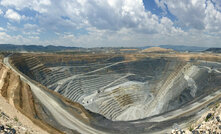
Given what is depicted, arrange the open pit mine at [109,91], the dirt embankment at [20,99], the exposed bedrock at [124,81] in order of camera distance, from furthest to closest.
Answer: the exposed bedrock at [124,81], the open pit mine at [109,91], the dirt embankment at [20,99]

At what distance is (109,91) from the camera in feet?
181

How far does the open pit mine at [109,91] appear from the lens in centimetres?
2462

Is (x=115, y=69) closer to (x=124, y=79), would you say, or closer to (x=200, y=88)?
(x=124, y=79)

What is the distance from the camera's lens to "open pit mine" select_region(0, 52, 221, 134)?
2462 centimetres

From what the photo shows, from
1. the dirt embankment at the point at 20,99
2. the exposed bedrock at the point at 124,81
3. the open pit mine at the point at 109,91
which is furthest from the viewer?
the exposed bedrock at the point at 124,81

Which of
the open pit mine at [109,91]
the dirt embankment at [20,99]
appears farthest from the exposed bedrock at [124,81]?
the dirt embankment at [20,99]

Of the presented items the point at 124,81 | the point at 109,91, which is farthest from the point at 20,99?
the point at 124,81

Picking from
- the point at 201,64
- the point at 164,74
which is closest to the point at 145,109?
the point at 164,74

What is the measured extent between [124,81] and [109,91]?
41.2 feet

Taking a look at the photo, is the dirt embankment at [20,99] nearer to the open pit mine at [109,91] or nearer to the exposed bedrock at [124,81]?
the open pit mine at [109,91]

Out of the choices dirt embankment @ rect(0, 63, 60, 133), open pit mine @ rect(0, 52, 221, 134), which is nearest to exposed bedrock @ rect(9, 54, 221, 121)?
open pit mine @ rect(0, 52, 221, 134)

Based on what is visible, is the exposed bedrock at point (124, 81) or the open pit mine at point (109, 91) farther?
the exposed bedrock at point (124, 81)

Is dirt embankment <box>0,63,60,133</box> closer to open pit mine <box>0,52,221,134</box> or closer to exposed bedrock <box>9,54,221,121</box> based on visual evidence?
open pit mine <box>0,52,221,134</box>

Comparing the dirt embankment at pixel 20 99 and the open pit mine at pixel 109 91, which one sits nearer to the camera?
the dirt embankment at pixel 20 99
